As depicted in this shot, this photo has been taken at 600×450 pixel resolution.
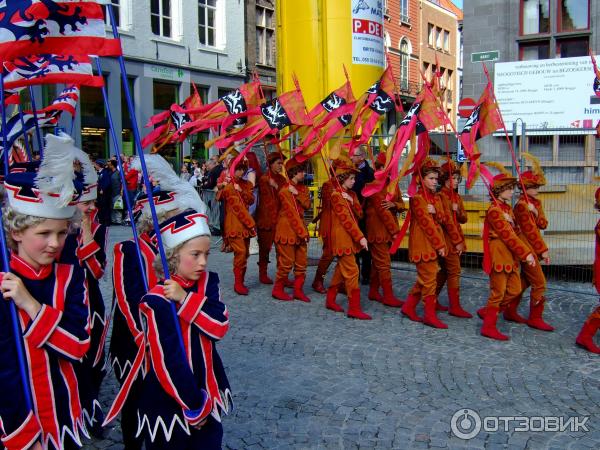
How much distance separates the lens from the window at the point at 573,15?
14.0 meters

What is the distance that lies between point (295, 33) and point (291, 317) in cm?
629

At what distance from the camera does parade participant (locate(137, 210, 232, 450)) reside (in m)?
2.89

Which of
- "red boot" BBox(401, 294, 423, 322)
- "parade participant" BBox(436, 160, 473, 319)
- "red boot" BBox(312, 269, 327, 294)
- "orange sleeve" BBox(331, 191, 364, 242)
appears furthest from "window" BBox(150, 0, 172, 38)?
"red boot" BBox(401, 294, 423, 322)

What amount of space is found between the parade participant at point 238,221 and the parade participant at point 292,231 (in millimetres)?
467

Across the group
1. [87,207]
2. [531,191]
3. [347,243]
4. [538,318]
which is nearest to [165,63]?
[347,243]

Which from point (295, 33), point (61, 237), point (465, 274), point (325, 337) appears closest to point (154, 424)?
point (61, 237)

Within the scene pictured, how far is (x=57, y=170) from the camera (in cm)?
283

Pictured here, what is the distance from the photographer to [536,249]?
676cm

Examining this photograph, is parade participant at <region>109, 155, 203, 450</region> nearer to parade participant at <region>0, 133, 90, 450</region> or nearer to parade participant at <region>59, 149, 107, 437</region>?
parade participant at <region>59, 149, 107, 437</region>

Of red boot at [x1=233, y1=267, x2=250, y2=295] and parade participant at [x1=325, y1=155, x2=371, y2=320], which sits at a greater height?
parade participant at [x1=325, y1=155, x2=371, y2=320]

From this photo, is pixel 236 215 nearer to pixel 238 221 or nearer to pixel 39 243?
pixel 238 221

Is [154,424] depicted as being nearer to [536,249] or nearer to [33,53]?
[33,53]

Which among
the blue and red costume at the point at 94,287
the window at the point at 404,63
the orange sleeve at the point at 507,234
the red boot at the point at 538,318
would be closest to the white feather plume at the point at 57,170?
the blue and red costume at the point at 94,287

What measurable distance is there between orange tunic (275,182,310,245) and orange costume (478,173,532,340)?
2.46 meters
